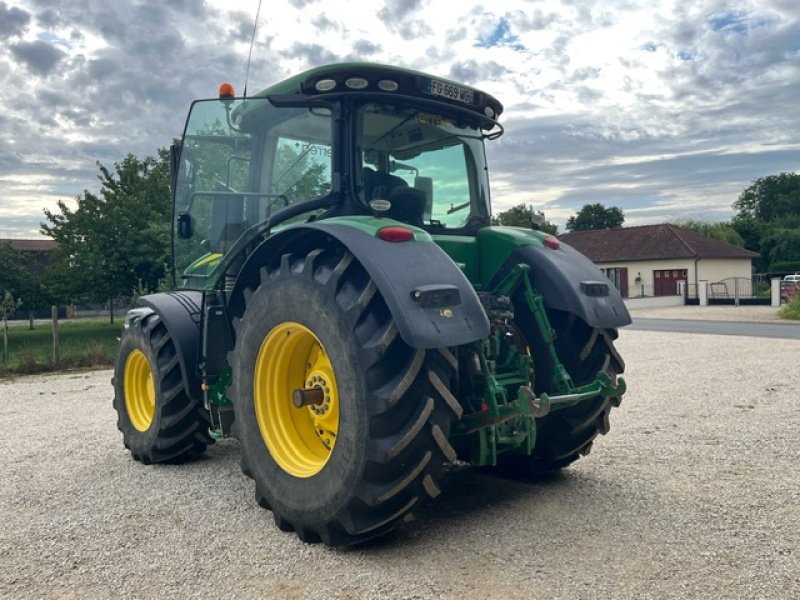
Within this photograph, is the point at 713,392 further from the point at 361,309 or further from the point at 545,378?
the point at 361,309

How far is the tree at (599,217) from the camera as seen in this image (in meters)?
73.5

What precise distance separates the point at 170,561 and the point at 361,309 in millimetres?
1575

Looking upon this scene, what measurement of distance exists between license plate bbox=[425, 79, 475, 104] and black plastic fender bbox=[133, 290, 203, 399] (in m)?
2.26

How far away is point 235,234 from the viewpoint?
4.93 metres

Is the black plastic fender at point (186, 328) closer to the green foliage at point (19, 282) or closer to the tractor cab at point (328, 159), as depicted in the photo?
the tractor cab at point (328, 159)

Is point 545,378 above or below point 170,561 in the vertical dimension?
above

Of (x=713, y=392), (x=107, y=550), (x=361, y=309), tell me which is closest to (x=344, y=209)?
(x=361, y=309)

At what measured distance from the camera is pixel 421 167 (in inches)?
180

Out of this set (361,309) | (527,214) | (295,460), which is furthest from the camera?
(527,214)

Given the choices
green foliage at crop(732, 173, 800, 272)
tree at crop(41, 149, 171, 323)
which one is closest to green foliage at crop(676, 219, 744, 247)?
green foliage at crop(732, 173, 800, 272)

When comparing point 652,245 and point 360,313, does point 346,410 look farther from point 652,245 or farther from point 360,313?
point 652,245

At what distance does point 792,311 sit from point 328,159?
23.7 meters

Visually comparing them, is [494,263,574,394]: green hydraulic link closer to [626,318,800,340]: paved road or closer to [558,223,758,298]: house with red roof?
[626,318,800,340]: paved road

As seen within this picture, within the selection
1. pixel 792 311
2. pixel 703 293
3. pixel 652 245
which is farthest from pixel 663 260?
pixel 792 311
